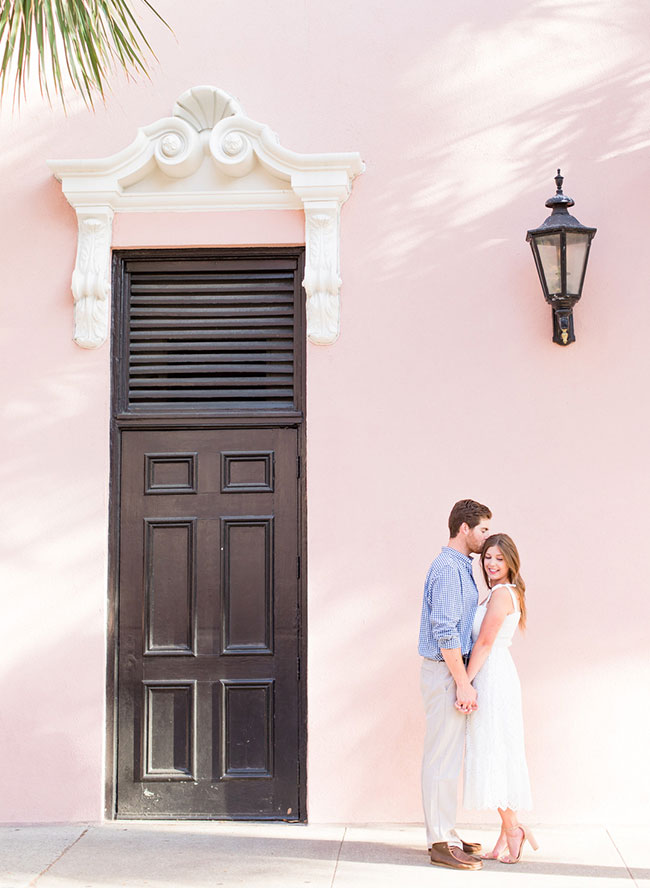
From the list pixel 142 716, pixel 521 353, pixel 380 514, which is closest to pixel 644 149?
pixel 521 353

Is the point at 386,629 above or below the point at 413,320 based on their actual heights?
below

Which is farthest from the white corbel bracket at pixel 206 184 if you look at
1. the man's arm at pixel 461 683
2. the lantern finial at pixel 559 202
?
the man's arm at pixel 461 683

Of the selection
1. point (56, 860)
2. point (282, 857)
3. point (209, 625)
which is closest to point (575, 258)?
point (209, 625)

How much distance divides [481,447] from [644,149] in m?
2.05

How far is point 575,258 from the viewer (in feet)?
19.9

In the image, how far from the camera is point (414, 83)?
655 cm

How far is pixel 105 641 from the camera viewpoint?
627cm

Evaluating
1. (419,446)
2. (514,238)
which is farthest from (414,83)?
(419,446)

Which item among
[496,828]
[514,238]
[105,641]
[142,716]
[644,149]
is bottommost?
[496,828]

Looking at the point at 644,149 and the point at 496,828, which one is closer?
the point at 496,828

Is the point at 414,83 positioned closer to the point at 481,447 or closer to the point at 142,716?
the point at 481,447

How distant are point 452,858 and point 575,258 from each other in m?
3.29

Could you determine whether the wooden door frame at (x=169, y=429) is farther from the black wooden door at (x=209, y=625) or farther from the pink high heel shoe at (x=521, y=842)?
the pink high heel shoe at (x=521, y=842)

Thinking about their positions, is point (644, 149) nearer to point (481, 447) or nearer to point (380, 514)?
point (481, 447)
